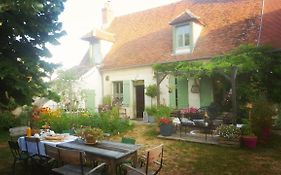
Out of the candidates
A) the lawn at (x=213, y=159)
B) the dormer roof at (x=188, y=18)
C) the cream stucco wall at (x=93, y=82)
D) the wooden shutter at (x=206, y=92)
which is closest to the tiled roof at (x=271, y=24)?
the wooden shutter at (x=206, y=92)

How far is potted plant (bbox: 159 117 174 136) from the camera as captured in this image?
Answer: 10.4 m

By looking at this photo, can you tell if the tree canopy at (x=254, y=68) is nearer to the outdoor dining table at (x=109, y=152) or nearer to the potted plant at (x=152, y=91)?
the potted plant at (x=152, y=91)

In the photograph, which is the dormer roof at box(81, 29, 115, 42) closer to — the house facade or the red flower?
the house facade

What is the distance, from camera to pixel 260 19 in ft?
41.6

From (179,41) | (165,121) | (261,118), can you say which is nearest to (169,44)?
(179,41)

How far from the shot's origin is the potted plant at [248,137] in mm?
8344

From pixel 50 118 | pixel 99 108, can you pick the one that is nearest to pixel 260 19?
pixel 99 108

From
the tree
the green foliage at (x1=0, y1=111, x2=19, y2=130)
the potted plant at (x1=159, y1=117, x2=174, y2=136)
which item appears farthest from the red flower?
the green foliage at (x1=0, y1=111, x2=19, y2=130)

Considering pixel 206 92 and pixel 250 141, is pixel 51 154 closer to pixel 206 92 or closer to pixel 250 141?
pixel 250 141

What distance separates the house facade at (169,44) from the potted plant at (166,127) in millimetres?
3319

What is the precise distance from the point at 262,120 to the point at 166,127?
3505mm

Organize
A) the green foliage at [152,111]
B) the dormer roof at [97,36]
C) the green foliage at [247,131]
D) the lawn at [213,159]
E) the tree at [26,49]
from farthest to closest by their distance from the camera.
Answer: the dormer roof at [97,36] → the green foliage at [152,111] → the green foliage at [247,131] → the lawn at [213,159] → the tree at [26,49]

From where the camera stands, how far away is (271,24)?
12.2 meters

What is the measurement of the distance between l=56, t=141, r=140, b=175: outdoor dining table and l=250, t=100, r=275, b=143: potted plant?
17.2ft
